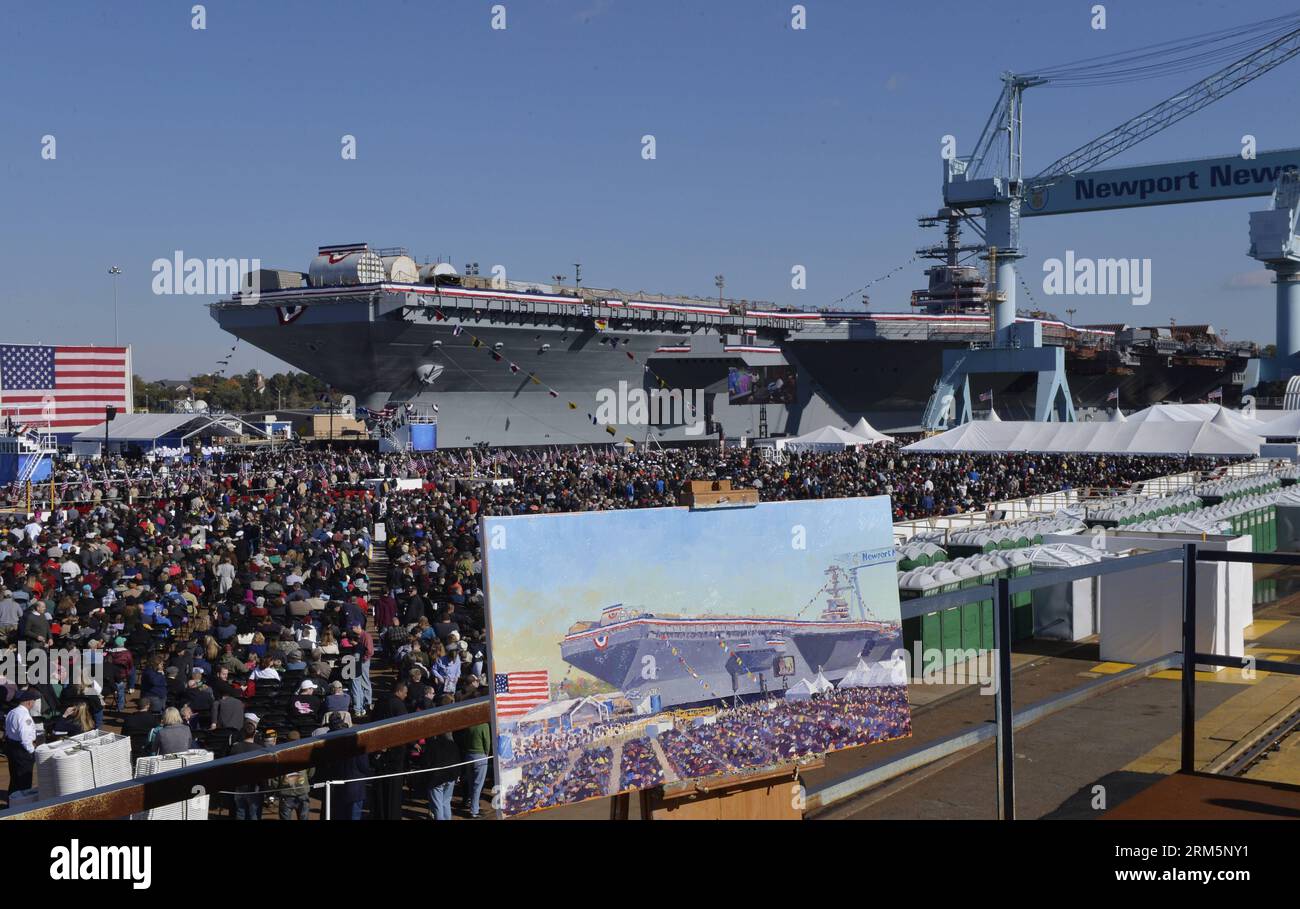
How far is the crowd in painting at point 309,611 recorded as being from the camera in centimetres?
648

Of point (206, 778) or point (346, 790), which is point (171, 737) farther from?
point (206, 778)

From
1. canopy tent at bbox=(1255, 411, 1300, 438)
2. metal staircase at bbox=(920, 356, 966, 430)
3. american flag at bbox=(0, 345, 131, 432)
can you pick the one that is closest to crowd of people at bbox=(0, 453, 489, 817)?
canopy tent at bbox=(1255, 411, 1300, 438)

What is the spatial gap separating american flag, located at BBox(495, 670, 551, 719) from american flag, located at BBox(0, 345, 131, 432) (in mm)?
58067

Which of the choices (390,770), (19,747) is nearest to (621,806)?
(390,770)

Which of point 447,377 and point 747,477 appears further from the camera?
point 447,377

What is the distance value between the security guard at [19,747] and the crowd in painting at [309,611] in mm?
16

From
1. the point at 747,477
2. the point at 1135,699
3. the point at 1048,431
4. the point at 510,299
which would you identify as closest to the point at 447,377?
the point at 510,299

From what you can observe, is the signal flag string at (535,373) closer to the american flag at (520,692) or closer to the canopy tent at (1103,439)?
the canopy tent at (1103,439)

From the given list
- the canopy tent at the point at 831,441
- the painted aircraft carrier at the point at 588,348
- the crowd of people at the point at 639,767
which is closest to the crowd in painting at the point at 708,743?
the crowd of people at the point at 639,767

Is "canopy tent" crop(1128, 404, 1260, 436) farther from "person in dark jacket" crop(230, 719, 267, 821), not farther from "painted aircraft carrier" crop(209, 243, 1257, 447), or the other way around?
"painted aircraft carrier" crop(209, 243, 1257, 447)
